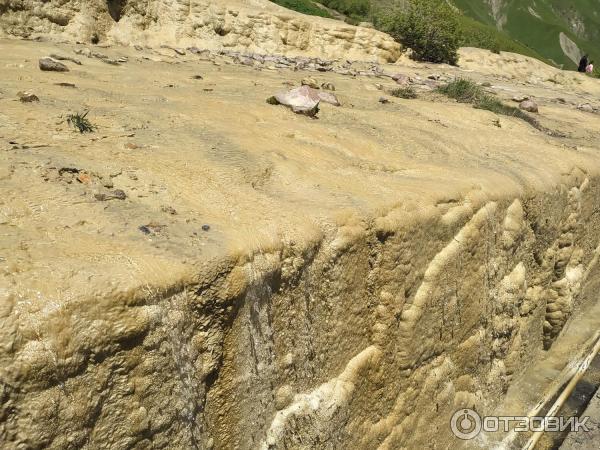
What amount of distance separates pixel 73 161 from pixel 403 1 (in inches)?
741

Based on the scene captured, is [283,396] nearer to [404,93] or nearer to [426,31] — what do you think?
[404,93]

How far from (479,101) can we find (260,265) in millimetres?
6055

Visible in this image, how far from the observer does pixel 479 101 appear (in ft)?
24.6

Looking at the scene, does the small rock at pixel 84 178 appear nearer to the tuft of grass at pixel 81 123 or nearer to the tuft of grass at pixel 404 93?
the tuft of grass at pixel 81 123

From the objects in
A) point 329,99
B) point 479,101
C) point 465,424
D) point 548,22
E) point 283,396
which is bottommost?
point 465,424

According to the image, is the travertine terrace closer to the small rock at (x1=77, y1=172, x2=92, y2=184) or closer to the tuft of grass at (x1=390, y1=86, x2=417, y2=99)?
the small rock at (x1=77, y1=172, x2=92, y2=184)

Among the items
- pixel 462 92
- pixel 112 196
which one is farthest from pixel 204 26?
pixel 112 196

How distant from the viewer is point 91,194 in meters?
2.46

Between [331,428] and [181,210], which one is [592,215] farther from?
[181,210]

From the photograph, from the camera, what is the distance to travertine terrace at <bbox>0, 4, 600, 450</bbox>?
6.02ft

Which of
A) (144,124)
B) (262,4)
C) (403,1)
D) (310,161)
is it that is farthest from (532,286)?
(403,1)

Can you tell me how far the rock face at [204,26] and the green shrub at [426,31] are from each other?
51.6 inches

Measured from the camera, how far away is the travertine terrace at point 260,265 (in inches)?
72.3

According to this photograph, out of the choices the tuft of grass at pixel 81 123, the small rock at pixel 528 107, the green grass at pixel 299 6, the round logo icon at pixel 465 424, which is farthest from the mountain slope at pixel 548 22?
the tuft of grass at pixel 81 123
